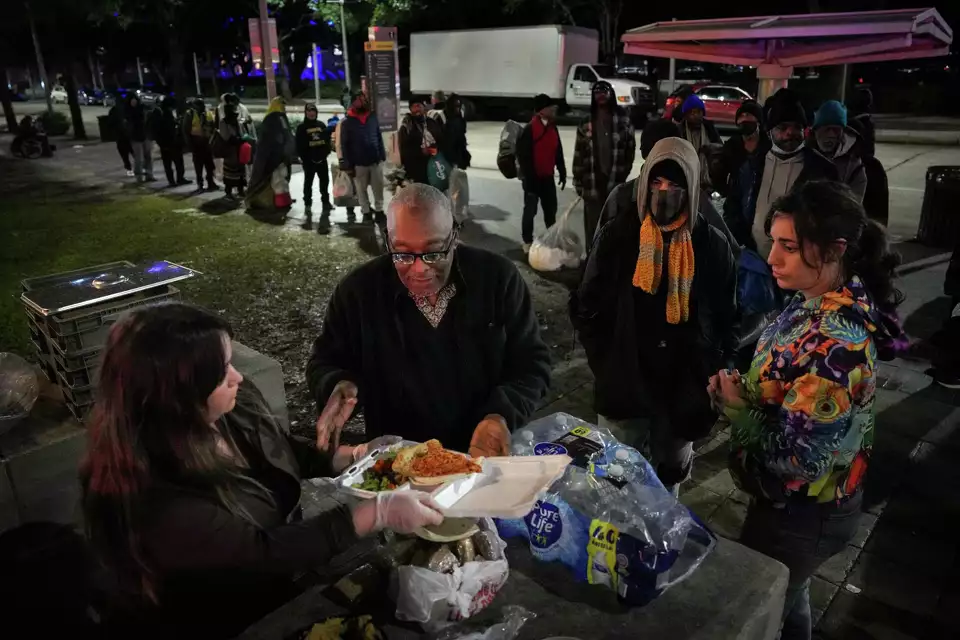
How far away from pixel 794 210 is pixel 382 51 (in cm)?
1345

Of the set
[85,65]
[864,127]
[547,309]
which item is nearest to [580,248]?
[547,309]

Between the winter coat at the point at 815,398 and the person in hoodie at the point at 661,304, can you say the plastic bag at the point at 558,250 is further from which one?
the winter coat at the point at 815,398

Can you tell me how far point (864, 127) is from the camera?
7637 millimetres

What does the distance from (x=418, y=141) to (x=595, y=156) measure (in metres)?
3.19

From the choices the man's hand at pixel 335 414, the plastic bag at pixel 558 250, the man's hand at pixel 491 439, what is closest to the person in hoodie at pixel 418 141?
the plastic bag at pixel 558 250

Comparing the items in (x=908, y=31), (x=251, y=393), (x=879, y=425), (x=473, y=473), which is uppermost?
(x=908, y=31)

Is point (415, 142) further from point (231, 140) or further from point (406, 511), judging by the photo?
point (406, 511)

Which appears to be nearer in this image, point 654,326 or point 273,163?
point 654,326

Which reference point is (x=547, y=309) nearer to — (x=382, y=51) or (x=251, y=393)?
(x=251, y=393)

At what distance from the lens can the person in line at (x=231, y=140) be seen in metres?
12.8

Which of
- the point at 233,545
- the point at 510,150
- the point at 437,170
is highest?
the point at 510,150

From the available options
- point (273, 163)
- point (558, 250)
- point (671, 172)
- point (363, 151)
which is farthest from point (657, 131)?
point (273, 163)

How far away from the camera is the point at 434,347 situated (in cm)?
260

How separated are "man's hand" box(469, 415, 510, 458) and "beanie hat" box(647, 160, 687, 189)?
1429 mm
